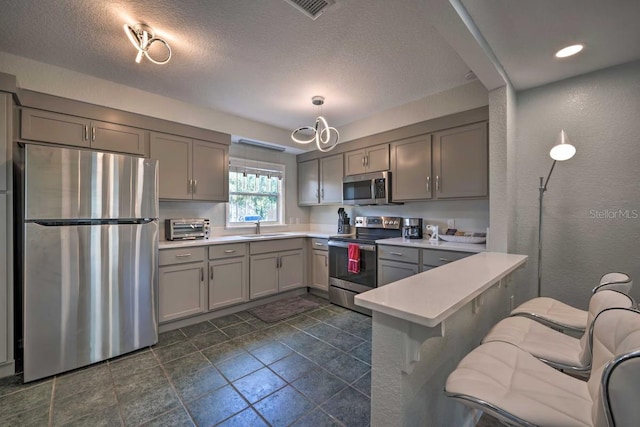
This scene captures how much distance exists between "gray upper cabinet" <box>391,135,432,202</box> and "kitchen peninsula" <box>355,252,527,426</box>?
1737 millimetres

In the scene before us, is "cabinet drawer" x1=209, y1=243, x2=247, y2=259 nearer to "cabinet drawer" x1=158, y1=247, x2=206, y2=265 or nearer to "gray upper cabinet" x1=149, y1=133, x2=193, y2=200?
"cabinet drawer" x1=158, y1=247, x2=206, y2=265

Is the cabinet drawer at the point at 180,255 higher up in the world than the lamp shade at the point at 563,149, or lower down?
lower down

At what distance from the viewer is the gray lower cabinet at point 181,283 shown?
2744 mm

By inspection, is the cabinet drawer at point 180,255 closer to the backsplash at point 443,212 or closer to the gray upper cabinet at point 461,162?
the backsplash at point 443,212

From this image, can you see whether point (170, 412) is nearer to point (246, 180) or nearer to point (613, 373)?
point (613, 373)

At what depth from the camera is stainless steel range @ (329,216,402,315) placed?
3.28 metres

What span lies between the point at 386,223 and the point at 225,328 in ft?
7.80

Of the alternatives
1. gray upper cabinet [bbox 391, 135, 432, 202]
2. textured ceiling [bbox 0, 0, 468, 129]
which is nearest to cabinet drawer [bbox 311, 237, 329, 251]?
gray upper cabinet [bbox 391, 135, 432, 202]

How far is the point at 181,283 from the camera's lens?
2.86 metres

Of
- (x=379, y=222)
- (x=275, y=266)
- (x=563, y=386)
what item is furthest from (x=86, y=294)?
(x=379, y=222)

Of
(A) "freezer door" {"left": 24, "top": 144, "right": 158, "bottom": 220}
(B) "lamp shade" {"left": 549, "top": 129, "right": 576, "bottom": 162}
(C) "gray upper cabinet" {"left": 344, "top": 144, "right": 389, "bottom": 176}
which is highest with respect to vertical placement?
(C) "gray upper cabinet" {"left": 344, "top": 144, "right": 389, "bottom": 176}

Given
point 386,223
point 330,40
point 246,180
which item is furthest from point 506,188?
point 246,180

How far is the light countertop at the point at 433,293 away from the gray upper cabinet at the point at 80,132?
2.93 metres

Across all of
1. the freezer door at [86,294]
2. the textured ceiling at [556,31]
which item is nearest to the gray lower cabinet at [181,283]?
the freezer door at [86,294]
